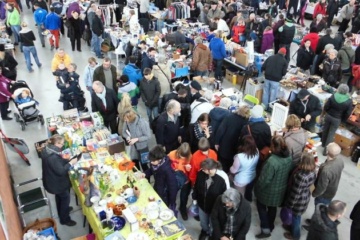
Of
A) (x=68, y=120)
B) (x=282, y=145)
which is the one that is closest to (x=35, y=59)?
(x=68, y=120)

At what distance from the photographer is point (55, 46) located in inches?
456

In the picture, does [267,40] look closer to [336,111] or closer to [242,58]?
[242,58]

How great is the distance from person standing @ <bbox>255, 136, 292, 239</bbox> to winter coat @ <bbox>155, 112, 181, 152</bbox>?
1.54 metres

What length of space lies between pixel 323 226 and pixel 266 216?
4.44ft

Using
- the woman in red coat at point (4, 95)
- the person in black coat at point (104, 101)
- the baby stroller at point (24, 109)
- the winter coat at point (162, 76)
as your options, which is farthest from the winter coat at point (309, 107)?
the woman in red coat at point (4, 95)

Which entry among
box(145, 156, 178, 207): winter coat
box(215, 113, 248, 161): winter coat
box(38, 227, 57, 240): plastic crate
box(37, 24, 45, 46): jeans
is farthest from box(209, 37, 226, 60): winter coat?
box(38, 227, 57, 240): plastic crate

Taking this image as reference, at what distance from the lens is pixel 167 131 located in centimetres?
575

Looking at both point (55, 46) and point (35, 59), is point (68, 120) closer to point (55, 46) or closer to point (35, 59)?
point (35, 59)

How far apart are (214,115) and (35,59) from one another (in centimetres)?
633

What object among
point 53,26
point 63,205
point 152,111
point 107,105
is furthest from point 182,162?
point 53,26

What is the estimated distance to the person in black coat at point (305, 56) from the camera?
9192 millimetres

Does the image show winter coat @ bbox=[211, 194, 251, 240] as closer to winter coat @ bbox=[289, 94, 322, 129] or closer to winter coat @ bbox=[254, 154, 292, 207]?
winter coat @ bbox=[254, 154, 292, 207]

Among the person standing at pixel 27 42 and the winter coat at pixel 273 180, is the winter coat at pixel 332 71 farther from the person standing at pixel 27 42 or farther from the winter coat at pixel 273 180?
the person standing at pixel 27 42

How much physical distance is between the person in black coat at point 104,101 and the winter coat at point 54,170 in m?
1.78
